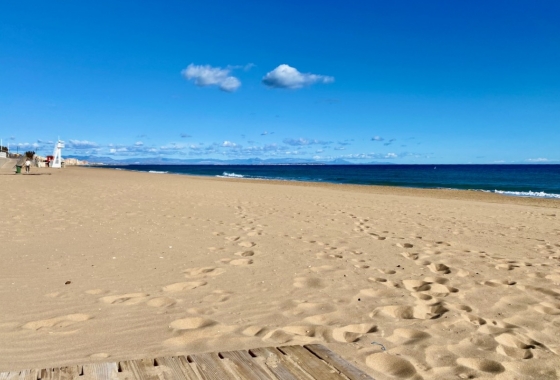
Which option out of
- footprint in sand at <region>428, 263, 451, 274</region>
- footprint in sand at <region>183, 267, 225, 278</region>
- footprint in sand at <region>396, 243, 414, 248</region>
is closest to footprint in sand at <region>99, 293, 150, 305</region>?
footprint in sand at <region>183, 267, 225, 278</region>

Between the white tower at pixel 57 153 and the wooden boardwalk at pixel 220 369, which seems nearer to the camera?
the wooden boardwalk at pixel 220 369

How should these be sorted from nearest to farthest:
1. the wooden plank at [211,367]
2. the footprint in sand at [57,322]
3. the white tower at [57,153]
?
the wooden plank at [211,367], the footprint in sand at [57,322], the white tower at [57,153]

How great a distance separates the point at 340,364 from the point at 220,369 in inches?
29.5

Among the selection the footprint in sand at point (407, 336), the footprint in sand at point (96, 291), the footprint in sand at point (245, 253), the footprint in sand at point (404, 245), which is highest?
the footprint in sand at point (404, 245)

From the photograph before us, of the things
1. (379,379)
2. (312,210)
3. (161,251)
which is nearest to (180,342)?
(379,379)

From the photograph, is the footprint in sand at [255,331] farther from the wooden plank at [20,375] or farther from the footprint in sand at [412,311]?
the wooden plank at [20,375]

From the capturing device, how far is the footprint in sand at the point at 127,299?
400 centimetres

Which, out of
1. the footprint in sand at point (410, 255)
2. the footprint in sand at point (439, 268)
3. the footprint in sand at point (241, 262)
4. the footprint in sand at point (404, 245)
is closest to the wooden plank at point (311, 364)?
the footprint in sand at point (241, 262)

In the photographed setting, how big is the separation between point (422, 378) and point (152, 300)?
2.69 meters

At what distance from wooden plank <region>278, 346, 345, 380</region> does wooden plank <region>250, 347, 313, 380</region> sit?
5cm

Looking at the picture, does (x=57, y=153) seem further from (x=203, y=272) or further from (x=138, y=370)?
(x=138, y=370)

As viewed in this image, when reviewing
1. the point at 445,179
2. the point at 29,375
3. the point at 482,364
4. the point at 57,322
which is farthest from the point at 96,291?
the point at 445,179

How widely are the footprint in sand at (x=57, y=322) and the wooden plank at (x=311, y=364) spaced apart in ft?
6.57

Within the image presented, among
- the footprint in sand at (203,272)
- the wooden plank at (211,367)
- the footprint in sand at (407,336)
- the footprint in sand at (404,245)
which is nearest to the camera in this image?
the wooden plank at (211,367)
